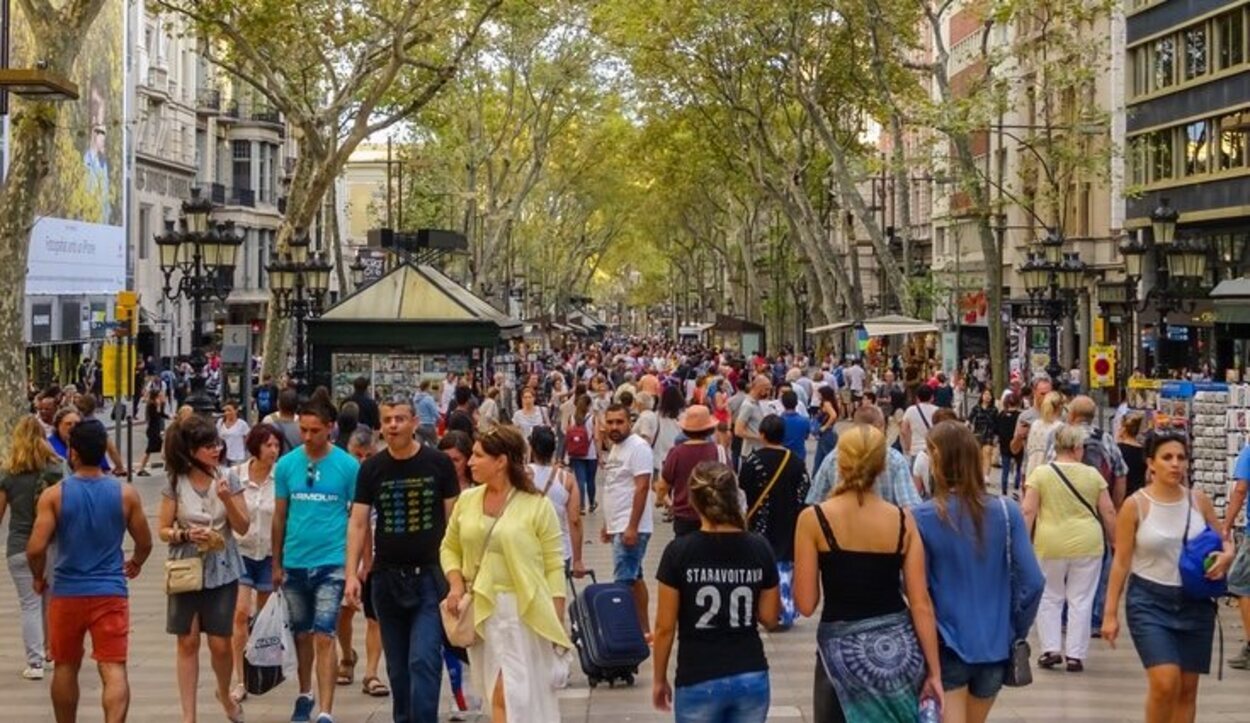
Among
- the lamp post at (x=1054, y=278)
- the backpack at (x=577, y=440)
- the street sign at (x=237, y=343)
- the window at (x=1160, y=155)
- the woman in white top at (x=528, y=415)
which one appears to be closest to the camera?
the backpack at (x=577, y=440)

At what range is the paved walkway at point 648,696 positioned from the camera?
1075 cm

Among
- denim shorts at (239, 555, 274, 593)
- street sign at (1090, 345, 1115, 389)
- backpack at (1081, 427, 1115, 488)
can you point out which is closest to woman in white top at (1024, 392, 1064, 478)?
backpack at (1081, 427, 1115, 488)

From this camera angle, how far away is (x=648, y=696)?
1135 centimetres

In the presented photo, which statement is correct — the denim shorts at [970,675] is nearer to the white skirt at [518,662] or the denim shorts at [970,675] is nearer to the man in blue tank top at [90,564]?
the white skirt at [518,662]

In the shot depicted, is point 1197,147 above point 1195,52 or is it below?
below

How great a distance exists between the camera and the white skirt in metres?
7.95

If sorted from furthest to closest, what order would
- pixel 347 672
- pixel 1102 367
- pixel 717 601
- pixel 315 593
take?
pixel 1102 367 → pixel 347 672 → pixel 315 593 → pixel 717 601

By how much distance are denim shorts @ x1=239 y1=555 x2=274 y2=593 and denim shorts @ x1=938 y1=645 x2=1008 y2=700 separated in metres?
4.91

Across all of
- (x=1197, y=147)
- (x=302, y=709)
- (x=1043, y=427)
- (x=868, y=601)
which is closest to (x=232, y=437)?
(x=1043, y=427)

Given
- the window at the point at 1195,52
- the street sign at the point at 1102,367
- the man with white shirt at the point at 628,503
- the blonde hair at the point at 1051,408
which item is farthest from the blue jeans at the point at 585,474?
the window at the point at 1195,52

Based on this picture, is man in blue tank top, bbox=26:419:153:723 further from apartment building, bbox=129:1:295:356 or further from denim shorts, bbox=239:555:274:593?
apartment building, bbox=129:1:295:356

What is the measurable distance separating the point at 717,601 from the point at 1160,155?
42.9 metres

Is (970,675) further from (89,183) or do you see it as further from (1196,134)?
(89,183)

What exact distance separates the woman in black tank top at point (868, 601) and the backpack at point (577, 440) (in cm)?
1508
